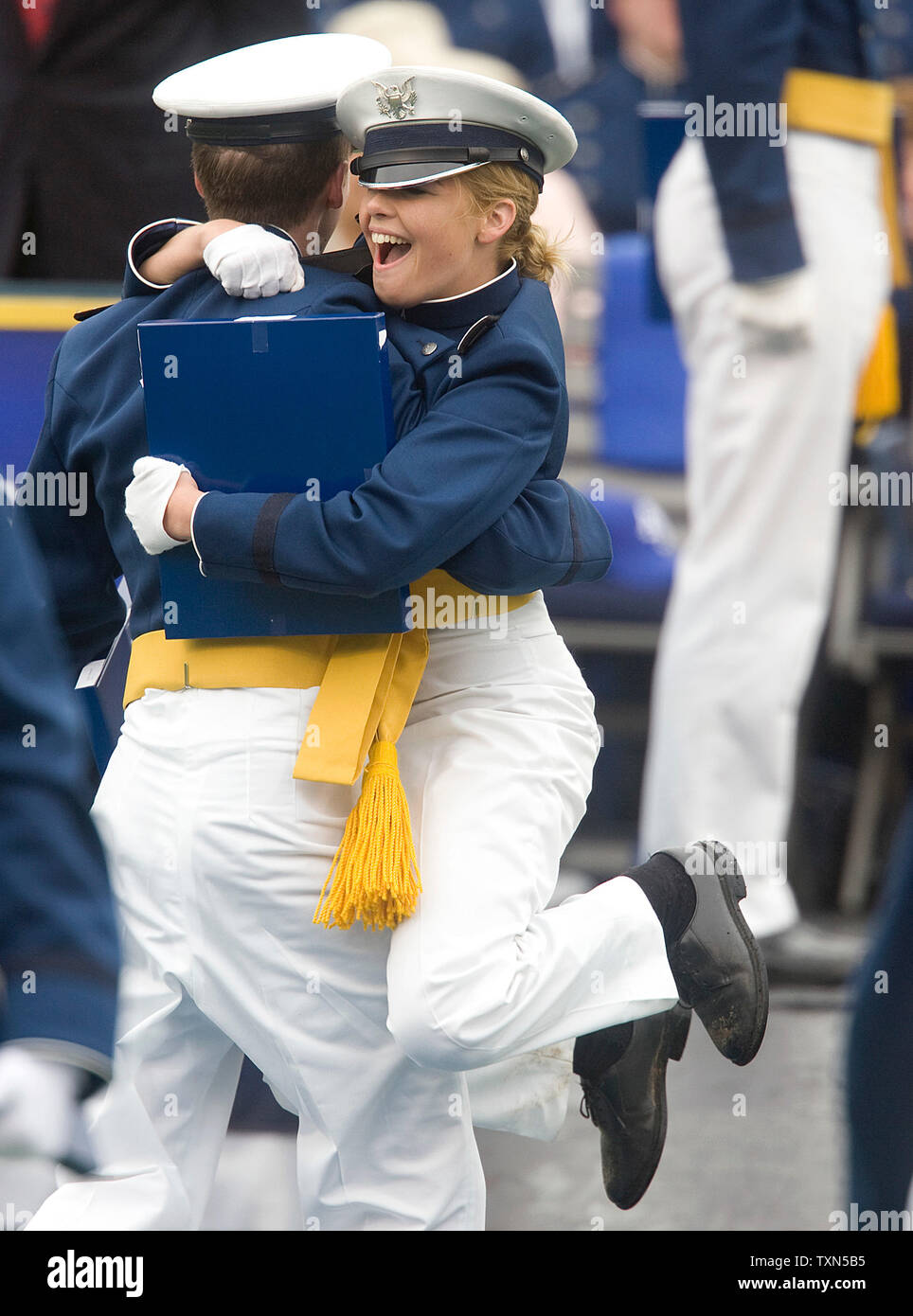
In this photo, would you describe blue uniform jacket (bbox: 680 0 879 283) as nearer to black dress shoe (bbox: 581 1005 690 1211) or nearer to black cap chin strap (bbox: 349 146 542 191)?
black cap chin strap (bbox: 349 146 542 191)

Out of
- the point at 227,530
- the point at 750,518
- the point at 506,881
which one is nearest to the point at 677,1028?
the point at 506,881

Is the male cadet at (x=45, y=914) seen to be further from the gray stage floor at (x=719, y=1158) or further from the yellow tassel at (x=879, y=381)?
the yellow tassel at (x=879, y=381)

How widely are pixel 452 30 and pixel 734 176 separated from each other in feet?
3.21

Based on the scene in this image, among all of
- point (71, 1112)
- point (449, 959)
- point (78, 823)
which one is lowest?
point (449, 959)

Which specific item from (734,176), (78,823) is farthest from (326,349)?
(734,176)

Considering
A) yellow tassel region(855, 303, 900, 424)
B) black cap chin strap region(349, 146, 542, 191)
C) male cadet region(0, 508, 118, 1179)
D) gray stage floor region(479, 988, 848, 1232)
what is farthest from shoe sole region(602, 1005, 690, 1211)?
yellow tassel region(855, 303, 900, 424)

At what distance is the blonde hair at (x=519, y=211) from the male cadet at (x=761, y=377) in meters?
1.52

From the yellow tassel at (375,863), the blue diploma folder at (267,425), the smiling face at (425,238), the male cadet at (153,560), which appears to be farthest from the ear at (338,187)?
the yellow tassel at (375,863)

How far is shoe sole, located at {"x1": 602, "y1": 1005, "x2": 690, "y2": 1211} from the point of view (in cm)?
225

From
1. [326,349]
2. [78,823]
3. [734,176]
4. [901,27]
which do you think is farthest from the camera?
[901,27]

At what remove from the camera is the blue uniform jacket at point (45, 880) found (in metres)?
1.26

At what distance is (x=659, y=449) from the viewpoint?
14.7 feet
